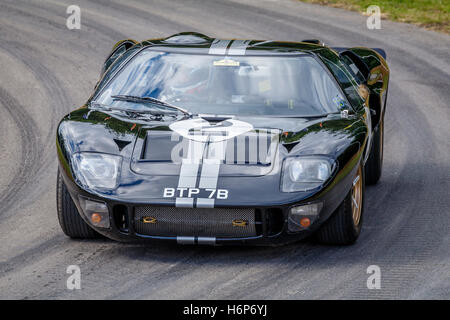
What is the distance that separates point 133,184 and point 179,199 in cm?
35

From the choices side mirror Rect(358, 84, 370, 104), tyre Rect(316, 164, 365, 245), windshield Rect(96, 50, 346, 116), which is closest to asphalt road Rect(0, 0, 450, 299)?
tyre Rect(316, 164, 365, 245)

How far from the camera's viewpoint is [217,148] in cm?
596

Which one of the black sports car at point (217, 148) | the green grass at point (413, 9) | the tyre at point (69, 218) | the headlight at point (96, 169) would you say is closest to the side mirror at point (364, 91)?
the black sports car at point (217, 148)

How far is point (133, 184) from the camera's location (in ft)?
18.8

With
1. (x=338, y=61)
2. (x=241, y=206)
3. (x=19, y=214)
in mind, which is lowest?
(x=19, y=214)

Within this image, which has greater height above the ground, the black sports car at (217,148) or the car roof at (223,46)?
the car roof at (223,46)

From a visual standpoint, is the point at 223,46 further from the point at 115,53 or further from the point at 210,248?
the point at 210,248

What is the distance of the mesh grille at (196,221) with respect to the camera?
5625 mm

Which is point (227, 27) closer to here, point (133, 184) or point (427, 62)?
point (427, 62)

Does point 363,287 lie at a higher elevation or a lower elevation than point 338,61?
lower

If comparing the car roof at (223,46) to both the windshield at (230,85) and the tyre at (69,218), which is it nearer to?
the windshield at (230,85)

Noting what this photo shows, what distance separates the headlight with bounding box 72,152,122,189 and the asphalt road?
510 mm

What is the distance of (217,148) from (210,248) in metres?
0.69
